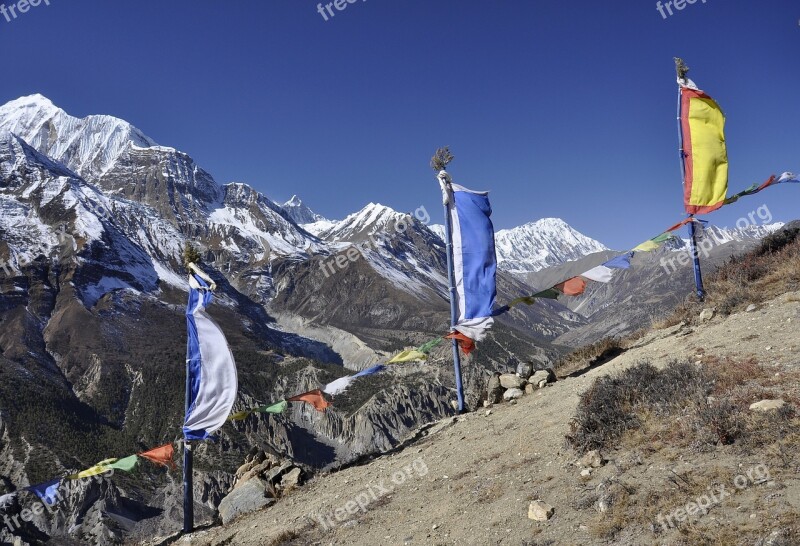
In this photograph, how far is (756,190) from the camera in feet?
58.4

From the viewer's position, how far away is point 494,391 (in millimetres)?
16375

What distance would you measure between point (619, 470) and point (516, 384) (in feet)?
25.2

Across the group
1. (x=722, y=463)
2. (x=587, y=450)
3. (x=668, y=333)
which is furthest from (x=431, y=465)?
(x=668, y=333)

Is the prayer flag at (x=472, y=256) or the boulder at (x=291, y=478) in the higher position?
the prayer flag at (x=472, y=256)

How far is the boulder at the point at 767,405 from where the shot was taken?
28.0ft

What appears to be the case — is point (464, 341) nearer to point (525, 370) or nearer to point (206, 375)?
point (525, 370)

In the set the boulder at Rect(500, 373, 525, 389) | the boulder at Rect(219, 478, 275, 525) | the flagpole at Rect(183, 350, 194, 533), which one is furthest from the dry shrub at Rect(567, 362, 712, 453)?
the flagpole at Rect(183, 350, 194, 533)

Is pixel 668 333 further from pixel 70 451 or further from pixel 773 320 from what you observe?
pixel 70 451

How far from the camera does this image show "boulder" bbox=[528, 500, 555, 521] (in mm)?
7888

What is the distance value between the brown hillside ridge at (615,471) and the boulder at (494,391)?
1604 millimetres

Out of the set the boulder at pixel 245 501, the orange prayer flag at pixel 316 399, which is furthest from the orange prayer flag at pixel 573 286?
the boulder at pixel 245 501

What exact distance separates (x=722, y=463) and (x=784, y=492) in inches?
43.9

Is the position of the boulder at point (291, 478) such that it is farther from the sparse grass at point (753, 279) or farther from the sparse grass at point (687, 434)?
the sparse grass at point (753, 279)

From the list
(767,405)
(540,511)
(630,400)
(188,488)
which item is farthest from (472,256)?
(188,488)
